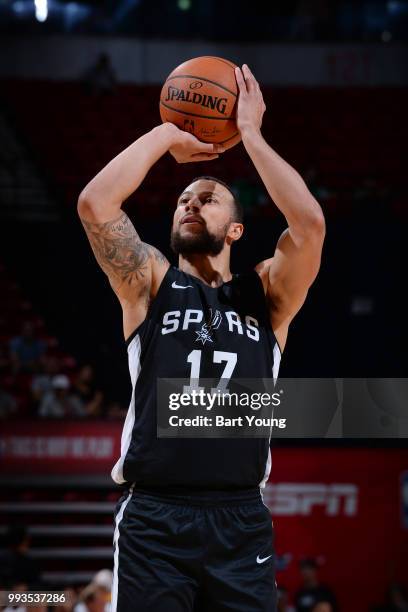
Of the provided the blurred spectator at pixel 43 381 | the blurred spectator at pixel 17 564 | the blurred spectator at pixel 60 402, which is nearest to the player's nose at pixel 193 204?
the blurred spectator at pixel 17 564

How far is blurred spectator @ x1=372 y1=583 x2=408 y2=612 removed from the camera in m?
8.74

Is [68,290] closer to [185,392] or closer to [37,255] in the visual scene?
[37,255]

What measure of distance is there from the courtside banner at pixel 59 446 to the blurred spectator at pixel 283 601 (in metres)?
1.97

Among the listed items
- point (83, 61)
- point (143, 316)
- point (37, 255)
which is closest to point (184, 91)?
point (143, 316)

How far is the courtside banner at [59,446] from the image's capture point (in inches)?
340

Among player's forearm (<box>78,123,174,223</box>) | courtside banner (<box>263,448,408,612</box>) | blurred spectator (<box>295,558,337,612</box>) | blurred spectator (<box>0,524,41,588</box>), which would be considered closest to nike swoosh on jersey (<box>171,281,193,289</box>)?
player's forearm (<box>78,123,174,223</box>)

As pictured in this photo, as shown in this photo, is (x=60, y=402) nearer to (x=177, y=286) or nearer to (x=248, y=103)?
(x=177, y=286)

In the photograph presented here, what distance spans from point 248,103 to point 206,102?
6.3 inches

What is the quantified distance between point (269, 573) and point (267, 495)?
5.78 m

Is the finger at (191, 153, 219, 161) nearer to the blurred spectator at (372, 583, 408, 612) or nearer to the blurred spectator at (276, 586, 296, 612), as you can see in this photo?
the blurred spectator at (276, 586, 296, 612)

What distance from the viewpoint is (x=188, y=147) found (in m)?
3.38

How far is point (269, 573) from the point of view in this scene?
3.11m

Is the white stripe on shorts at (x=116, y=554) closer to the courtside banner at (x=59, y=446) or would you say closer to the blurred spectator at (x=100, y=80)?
the courtside banner at (x=59, y=446)

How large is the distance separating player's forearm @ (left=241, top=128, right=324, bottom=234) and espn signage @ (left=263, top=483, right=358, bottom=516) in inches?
236
